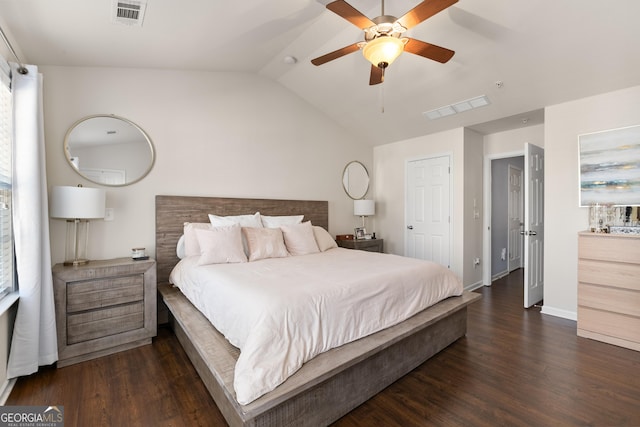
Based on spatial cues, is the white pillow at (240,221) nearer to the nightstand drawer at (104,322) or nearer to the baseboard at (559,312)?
the nightstand drawer at (104,322)

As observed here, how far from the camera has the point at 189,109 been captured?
11.2ft

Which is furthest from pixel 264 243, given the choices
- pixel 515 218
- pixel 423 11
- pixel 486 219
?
pixel 515 218

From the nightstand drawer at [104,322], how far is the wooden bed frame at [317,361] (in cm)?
29

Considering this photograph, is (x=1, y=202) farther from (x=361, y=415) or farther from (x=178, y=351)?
(x=361, y=415)

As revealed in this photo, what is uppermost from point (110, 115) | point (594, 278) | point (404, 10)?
point (404, 10)

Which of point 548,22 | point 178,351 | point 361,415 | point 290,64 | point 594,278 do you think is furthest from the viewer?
point 290,64

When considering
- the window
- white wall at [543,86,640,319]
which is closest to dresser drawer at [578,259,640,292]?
white wall at [543,86,640,319]

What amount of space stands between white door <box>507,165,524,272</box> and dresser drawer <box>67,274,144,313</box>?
6.18m

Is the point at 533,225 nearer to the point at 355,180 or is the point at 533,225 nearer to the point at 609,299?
the point at 609,299

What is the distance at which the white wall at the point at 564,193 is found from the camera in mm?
3139

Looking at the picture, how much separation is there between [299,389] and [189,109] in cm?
318

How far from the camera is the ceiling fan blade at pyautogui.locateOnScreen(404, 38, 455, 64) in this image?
2.13m

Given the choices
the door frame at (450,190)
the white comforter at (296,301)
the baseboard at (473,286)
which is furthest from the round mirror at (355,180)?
the white comforter at (296,301)

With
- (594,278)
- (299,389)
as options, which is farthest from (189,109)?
(594,278)
